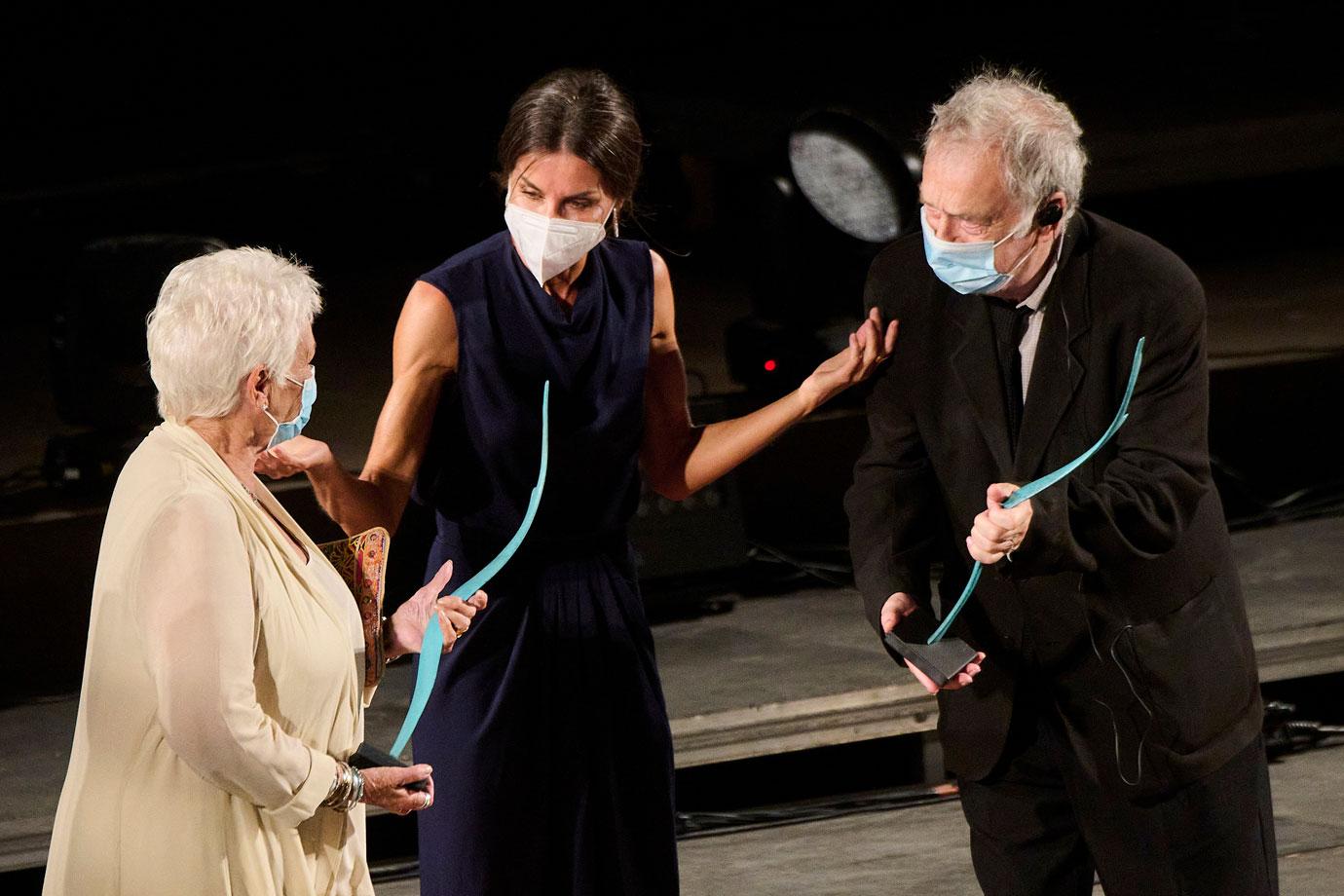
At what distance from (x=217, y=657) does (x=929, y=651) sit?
2.99 ft

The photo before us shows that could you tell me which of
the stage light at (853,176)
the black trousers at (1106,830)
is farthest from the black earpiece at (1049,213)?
the stage light at (853,176)

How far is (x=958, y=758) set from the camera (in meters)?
2.49

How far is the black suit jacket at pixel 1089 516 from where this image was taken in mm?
2275

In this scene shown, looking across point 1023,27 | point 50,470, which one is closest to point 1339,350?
point 1023,27

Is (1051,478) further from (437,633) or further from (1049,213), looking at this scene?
(437,633)

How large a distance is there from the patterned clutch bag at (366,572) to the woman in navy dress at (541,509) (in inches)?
12.0

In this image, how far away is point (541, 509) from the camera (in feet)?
8.61

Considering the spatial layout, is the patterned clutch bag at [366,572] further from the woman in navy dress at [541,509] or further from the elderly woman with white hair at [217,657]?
the woman in navy dress at [541,509]

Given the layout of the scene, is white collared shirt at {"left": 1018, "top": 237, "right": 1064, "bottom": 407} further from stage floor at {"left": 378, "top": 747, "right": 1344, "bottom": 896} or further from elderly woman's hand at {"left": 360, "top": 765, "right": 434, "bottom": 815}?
stage floor at {"left": 378, "top": 747, "right": 1344, "bottom": 896}

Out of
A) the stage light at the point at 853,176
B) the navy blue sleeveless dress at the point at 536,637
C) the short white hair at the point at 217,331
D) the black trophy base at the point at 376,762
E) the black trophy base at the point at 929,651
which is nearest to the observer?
the short white hair at the point at 217,331

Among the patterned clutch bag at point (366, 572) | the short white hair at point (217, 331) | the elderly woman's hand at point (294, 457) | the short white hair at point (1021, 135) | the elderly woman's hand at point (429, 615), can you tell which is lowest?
the elderly woman's hand at point (429, 615)

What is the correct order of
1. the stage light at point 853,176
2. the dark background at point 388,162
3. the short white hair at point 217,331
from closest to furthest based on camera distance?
the short white hair at point 217,331 → the stage light at point 853,176 → the dark background at point 388,162

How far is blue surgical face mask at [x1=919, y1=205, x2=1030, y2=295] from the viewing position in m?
2.29

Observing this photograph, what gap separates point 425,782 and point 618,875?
0.59 metres
